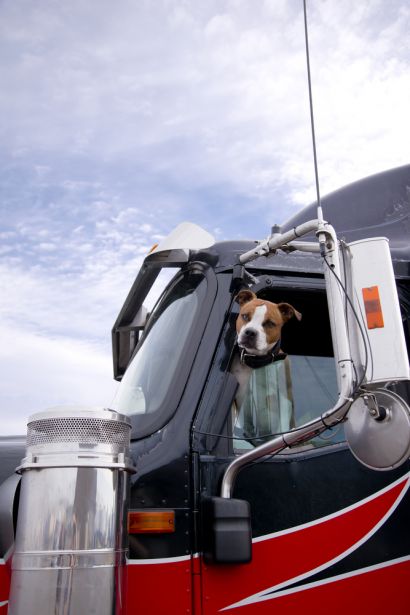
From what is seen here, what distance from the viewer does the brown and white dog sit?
304 cm

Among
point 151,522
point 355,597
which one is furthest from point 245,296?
point 355,597

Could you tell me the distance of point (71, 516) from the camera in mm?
2252

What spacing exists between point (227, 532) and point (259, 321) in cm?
98

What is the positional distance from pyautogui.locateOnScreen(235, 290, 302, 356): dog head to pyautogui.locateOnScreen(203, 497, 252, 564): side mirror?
2.48 ft

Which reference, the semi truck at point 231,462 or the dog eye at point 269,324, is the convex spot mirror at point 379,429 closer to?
the semi truck at point 231,462

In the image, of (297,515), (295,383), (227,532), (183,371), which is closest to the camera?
(227,532)

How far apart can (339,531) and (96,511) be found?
117cm

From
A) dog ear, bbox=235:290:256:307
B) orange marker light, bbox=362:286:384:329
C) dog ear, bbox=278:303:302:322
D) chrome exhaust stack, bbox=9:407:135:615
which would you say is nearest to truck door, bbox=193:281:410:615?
dog ear, bbox=235:290:256:307

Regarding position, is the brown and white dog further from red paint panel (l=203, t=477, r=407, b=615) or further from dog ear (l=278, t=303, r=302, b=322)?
red paint panel (l=203, t=477, r=407, b=615)

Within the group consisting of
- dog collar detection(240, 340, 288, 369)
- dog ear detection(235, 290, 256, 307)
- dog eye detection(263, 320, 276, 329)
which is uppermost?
dog ear detection(235, 290, 256, 307)

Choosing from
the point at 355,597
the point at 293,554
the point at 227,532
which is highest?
the point at 227,532

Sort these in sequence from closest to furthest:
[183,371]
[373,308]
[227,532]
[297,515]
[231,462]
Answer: [373,308] → [227,532] → [231,462] → [297,515] → [183,371]

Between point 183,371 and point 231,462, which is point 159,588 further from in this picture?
point 183,371

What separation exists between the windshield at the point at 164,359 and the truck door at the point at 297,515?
6.4 inches
